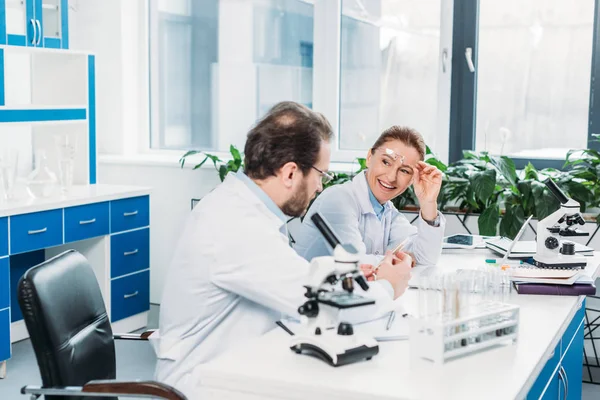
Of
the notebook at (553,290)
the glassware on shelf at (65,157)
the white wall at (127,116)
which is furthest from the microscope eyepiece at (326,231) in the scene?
the white wall at (127,116)

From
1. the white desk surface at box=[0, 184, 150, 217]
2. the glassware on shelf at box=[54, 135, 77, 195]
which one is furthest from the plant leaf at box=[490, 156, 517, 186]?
the glassware on shelf at box=[54, 135, 77, 195]

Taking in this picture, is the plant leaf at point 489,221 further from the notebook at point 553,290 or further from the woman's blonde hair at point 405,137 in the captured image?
the notebook at point 553,290

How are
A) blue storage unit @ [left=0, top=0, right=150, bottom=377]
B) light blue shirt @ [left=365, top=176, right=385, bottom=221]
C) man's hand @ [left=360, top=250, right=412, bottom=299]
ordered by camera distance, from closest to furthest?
man's hand @ [left=360, top=250, right=412, bottom=299] → light blue shirt @ [left=365, top=176, right=385, bottom=221] → blue storage unit @ [left=0, top=0, right=150, bottom=377]

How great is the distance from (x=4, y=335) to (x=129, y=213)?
37.9 inches

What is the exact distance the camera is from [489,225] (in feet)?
12.9

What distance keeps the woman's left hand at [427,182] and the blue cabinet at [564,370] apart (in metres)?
0.62

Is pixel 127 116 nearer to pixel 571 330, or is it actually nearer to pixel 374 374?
pixel 571 330

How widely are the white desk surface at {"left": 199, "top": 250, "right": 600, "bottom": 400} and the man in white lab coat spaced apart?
0.42 feet

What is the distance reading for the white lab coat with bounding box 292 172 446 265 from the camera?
8.84 feet

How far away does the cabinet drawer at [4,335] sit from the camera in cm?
362

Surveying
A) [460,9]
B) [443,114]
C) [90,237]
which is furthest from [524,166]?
[90,237]

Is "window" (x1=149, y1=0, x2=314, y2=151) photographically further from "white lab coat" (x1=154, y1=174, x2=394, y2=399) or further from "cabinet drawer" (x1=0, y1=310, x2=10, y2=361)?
"white lab coat" (x1=154, y1=174, x2=394, y2=399)

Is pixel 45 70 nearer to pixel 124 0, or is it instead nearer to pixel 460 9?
pixel 124 0

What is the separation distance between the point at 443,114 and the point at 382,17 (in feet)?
2.12
